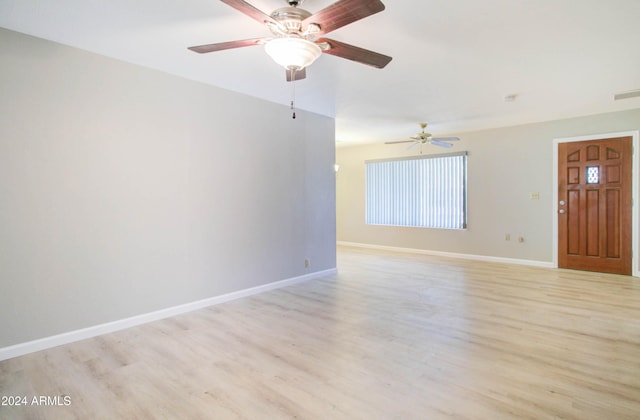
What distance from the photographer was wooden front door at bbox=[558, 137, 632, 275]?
509 cm

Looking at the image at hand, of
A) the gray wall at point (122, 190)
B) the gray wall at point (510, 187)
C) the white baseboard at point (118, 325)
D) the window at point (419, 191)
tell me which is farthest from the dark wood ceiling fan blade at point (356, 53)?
the window at point (419, 191)

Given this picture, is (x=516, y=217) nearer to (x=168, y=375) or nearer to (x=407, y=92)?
(x=407, y=92)

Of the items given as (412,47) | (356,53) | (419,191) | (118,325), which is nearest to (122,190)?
(118,325)

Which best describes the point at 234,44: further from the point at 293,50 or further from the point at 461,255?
the point at 461,255

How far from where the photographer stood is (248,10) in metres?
1.78

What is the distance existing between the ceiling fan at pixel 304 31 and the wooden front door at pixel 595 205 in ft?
16.1

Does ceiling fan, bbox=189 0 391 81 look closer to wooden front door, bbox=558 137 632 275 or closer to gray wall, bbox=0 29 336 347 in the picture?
gray wall, bbox=0 29 336 347

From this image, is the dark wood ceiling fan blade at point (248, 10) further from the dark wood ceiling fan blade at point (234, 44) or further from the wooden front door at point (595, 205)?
the wooden front door at point (595, 205)

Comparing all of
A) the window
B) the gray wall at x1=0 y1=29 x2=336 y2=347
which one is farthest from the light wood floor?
the window

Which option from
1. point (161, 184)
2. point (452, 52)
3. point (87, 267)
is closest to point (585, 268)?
point (452, 52)

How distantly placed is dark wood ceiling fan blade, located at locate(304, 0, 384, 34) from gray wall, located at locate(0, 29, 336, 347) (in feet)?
7.19

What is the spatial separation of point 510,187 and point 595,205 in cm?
125

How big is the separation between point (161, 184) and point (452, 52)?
3.07 m

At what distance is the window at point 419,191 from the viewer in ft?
22.3
